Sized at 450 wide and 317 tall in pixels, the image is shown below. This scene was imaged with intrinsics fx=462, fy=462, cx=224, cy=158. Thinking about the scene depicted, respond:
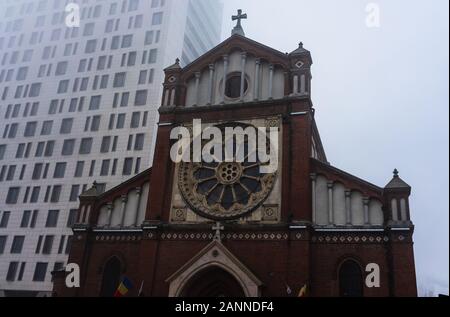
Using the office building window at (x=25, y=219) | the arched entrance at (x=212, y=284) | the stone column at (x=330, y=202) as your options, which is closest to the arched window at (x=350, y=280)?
the stone column at (x=330, y=202)

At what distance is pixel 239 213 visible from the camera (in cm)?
2333

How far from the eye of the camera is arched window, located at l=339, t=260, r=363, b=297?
68.6ft

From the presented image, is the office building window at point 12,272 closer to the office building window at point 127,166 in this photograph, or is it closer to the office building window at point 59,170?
the office building window at point 59,170

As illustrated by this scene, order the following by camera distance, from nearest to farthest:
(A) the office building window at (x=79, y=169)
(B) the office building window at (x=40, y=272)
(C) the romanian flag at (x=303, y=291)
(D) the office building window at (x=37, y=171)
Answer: (C) the romanian flag at (x=303, y=291) → (B) the office building window at (x=40, y=272) → (A) the office building window at (x=79, y=169) → (D) the office building window at (x=37, y=171)

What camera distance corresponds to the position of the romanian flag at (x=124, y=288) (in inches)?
873

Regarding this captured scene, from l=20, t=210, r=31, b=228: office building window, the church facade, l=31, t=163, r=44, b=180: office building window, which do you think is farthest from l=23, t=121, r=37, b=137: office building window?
the church facade

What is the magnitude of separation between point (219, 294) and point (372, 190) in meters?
9.00

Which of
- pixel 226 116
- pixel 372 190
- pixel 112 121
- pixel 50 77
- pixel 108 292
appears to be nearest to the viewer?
pixel 372 190

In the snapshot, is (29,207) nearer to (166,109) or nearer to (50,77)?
(50,77)

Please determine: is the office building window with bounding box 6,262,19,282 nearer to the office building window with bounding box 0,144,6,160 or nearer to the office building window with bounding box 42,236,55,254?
the office building window with bounding box 42,236,55,254

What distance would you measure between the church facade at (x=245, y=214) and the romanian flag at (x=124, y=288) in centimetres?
73

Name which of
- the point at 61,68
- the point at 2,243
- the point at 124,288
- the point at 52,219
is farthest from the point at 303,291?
the point at 61,68

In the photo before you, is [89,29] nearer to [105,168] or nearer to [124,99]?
[124,99]

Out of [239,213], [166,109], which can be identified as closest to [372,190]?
[239,213]
